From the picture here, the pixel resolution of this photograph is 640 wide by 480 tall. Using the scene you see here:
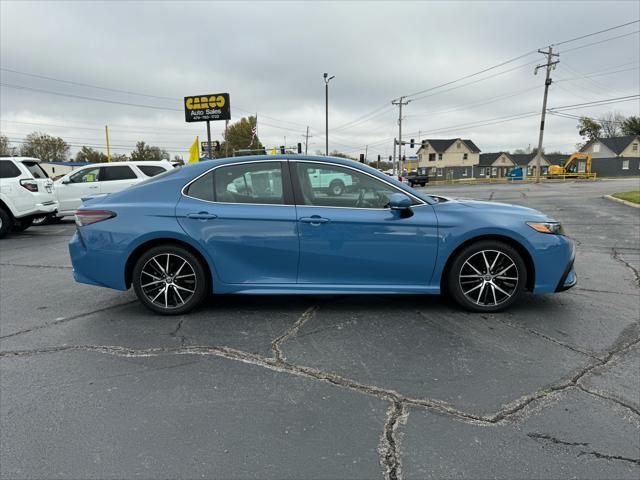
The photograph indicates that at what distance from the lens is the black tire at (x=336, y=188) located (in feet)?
13.6

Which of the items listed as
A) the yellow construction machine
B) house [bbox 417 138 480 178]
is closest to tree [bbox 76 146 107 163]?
house [bbox 417 138 480 178]

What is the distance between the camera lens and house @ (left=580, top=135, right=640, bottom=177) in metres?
62.6

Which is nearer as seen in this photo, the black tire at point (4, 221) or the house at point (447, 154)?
the black tire at point (4, 221)

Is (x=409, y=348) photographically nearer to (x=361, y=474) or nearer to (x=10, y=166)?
(x=361, y=474)

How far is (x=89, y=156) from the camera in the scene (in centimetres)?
9012

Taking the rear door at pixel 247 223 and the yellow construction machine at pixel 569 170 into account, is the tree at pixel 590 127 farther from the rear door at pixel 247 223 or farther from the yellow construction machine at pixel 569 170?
the rear door at pixel 247 223

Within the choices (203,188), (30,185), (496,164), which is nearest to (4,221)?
(30,185)

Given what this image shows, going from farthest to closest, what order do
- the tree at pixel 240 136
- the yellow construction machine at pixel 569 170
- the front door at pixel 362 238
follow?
the tree at pixel 240 136 < the yellow construction machine at pixel 569 170 < the front door at pixel 362 238

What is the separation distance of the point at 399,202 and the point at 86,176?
1162cm

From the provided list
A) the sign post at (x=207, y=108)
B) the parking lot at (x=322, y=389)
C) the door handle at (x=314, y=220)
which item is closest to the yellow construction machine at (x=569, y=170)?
the sign post at (x=207, y=108)

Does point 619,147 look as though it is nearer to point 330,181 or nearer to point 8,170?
point 330,181

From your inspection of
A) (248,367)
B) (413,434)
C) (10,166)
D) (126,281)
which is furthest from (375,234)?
(10,166)

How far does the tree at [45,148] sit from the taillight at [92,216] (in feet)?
278

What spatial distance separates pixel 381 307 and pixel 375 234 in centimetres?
88
